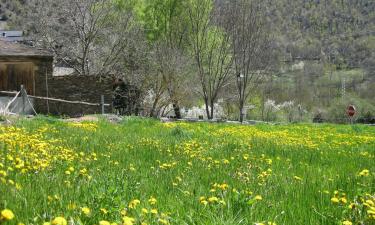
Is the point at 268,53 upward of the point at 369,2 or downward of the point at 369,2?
downward

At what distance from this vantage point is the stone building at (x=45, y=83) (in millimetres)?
25062

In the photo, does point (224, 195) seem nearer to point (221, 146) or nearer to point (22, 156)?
point (22, 156)

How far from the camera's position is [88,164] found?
4.91 meters

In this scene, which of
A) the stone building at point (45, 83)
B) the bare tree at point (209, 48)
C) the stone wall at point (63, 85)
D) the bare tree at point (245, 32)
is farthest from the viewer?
the bare tree at point (209, 48)

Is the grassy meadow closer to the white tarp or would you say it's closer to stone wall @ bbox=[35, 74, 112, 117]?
the white tarp

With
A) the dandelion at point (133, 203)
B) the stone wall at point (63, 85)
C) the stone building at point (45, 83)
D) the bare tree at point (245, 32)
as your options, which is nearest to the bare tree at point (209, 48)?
the bare tree at point (245, 32)

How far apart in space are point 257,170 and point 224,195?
1.94 m

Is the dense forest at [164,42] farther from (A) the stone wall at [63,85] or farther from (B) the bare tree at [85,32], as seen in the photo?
(A) the stone wall at [63,85]

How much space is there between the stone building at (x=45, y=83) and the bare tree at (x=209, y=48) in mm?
7682

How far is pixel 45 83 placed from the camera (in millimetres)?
25781

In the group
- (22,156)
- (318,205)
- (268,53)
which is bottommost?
(318,205)

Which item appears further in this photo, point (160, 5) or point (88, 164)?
point (160, 5)

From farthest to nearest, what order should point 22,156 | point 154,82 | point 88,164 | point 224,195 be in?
point 154,82 < point 88,164 < point 22,156 < point 224,195

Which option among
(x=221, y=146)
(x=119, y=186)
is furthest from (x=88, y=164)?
(x=221, y=146)
